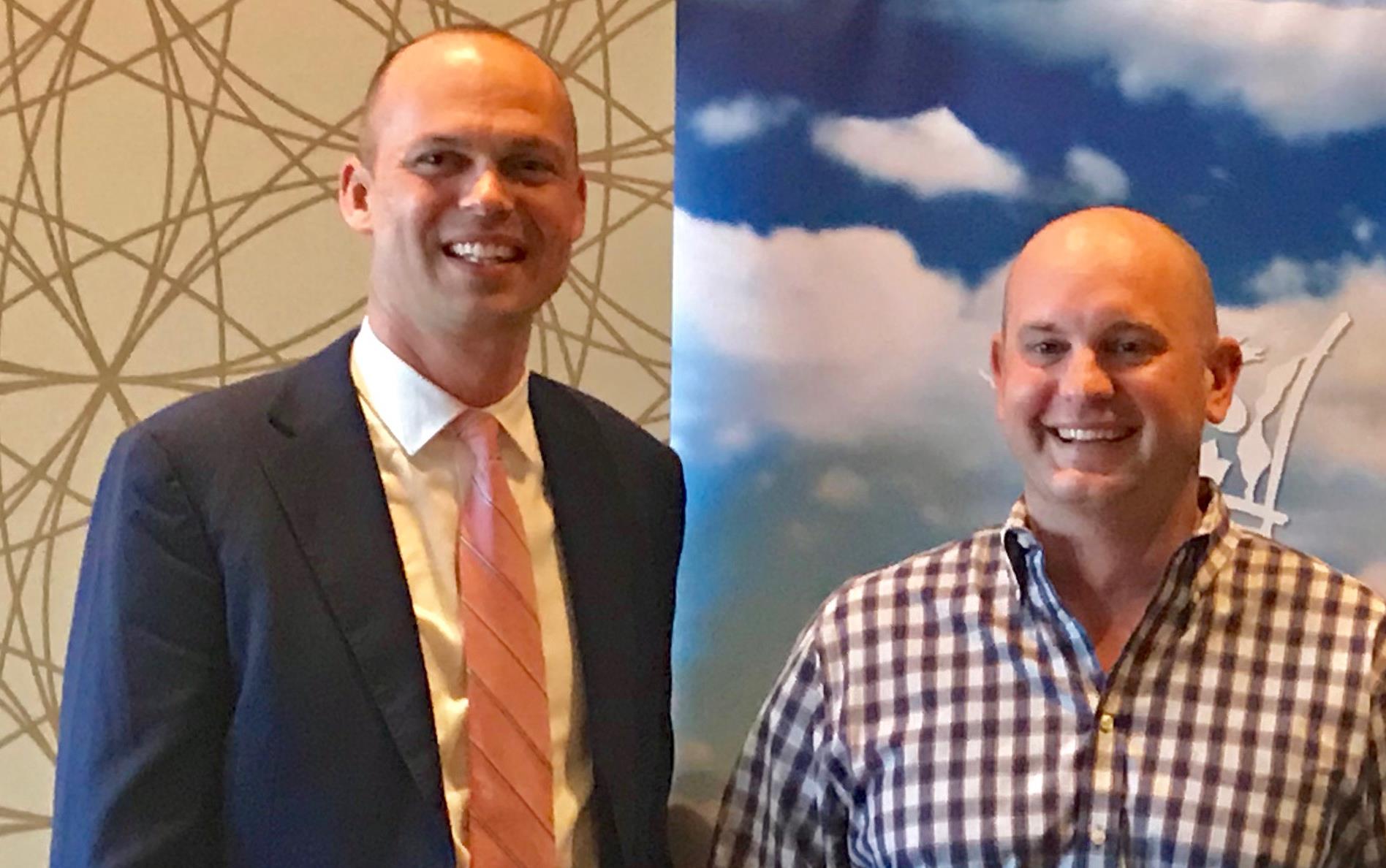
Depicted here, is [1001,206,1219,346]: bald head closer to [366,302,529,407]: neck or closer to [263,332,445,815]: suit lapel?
[366,302,529,407]: neck

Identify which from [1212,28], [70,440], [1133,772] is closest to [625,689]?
[1133,772]

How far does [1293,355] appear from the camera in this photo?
5.91 ft

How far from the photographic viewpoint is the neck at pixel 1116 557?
1467mm

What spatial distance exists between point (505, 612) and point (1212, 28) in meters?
1.24

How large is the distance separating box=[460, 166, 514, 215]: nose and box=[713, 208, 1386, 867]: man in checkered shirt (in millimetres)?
576

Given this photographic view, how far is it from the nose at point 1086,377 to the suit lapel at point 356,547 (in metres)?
0.73

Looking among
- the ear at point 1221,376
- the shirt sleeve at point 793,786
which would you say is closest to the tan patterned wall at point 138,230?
the shirt sleeve at point 793,786

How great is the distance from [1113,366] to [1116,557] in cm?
22

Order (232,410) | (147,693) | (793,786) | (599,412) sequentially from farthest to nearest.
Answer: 1. (599,412)
2. (793,786)
3. (232,410)
4. (147,693)

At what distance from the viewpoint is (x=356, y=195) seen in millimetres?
1491

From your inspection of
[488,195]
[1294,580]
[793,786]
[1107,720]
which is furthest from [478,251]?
[1294,580]

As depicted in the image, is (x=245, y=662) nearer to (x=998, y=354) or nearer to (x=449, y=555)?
(x=449, y=555)

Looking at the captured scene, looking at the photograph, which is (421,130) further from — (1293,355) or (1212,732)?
(1293,355)

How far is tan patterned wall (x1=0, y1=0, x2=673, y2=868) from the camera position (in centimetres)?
181
